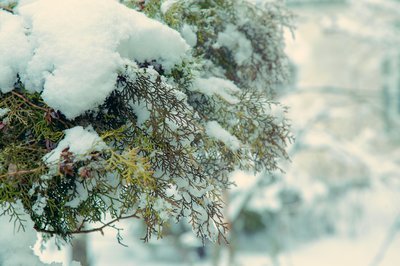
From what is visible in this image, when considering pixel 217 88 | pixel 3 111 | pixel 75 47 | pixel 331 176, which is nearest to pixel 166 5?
pixel 217 88

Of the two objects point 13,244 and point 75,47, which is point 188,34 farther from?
point 13,244

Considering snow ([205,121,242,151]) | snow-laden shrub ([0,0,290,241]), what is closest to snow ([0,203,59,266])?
snow-laden shrub ([0,0,290,241])

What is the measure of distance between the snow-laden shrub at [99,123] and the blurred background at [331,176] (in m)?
3.10

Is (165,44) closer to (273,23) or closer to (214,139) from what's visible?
(214,139)

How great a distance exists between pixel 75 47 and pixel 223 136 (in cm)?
47

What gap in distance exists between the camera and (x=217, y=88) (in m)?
1.50

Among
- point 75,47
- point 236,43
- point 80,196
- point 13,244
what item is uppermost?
point 236,43

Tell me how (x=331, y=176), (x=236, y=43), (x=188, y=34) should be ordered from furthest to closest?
(x=331, y=176) < (x=236, y=43) < (x=188, y=34)

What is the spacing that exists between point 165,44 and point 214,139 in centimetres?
30

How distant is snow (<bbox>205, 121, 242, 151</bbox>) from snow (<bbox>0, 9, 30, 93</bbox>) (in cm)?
53

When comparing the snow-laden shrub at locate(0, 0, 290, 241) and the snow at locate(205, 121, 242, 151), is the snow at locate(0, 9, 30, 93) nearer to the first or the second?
the snow-laden shrub at locate(0, 0, 290, 241)

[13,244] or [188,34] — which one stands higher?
[188,34]

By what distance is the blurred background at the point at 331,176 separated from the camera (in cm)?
604

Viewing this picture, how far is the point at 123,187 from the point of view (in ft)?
3.83
